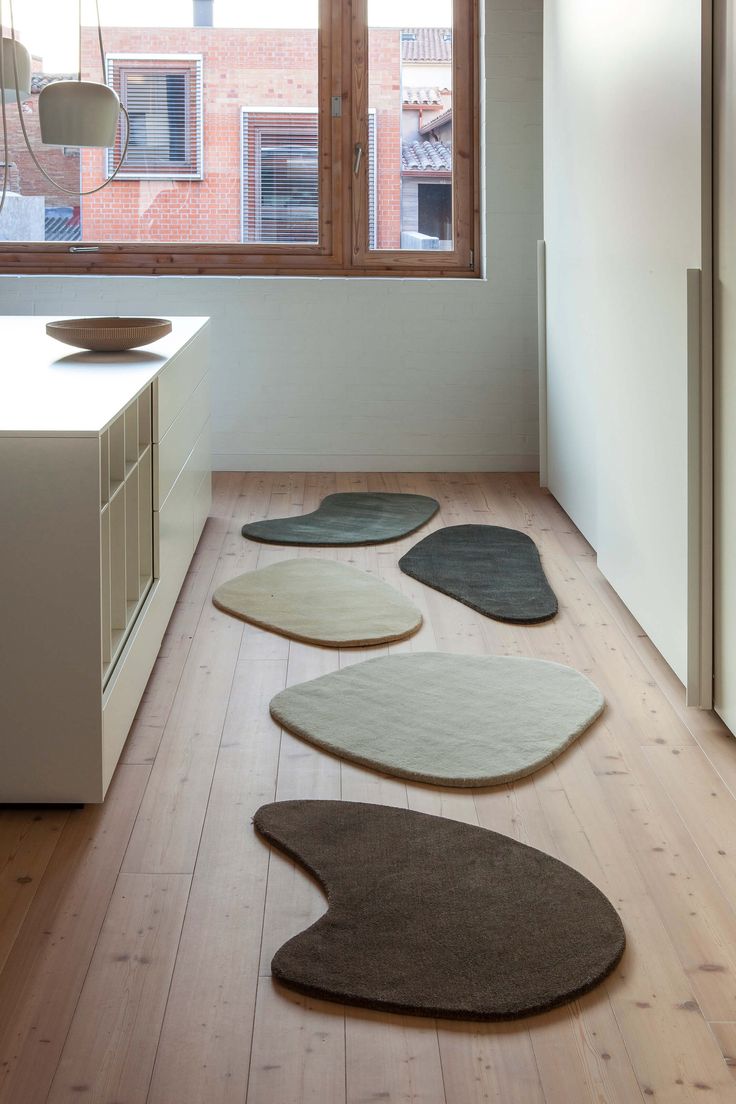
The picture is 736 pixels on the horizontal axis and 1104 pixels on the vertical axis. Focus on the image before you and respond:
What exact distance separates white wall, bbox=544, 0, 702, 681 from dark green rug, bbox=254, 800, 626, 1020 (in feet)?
3.47

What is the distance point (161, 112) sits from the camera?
240 inches

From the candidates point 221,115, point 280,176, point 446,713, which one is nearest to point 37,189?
point 221,115

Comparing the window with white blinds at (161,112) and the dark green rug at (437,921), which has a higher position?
the window with white blinds at (161,112)

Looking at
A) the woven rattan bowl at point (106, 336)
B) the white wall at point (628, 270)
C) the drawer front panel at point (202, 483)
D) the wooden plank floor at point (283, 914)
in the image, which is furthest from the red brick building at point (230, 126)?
the wooden plank floor at point (283, 914)

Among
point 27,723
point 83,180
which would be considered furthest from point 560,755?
point 83,180

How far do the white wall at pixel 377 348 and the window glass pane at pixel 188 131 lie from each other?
33 centimetres

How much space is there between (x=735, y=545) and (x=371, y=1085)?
1.57 meters

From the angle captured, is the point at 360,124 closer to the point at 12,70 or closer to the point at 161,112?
the point at 161,112

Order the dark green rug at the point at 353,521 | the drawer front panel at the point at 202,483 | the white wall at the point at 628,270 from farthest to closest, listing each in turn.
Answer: the dark green rug at the point at 353,521, the drawer front panel at the point at 202,483, the white wall at the point at 628,270

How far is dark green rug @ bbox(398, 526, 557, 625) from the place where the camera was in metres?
4.00

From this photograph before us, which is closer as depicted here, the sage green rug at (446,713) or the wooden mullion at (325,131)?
the sage green rug at (446,713)

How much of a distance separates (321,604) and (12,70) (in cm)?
182

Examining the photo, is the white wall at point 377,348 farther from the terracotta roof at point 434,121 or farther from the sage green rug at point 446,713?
the sage green rug at point 446,713

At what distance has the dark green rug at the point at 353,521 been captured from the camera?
4848 millimetres
